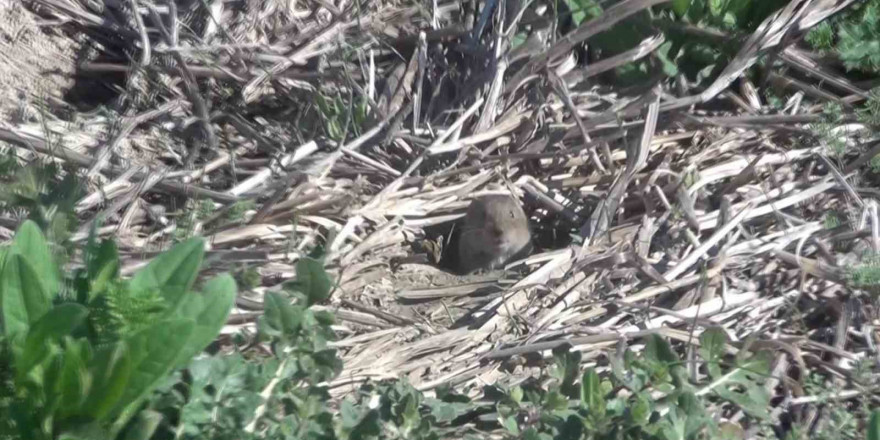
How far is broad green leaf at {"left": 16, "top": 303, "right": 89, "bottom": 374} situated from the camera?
2.53 meters

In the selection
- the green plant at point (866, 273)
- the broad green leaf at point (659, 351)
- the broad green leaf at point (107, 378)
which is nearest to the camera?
the broad green leaf at point (107, 378)

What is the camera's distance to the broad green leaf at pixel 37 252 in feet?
8.82

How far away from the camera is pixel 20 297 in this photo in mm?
2617

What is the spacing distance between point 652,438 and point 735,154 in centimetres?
208

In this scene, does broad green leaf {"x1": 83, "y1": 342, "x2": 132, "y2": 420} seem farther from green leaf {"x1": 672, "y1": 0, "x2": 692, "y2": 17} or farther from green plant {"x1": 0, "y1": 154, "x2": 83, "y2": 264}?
green leaf {"x1": 672, "y1": 0, "x2": 692, "y2": 17}

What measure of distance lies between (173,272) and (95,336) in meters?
0.25

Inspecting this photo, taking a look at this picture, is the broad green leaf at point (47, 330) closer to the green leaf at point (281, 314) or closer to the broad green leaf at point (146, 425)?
the broad green leaf at point (146, 425)

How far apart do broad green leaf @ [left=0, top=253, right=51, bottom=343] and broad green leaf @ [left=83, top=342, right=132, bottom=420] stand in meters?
0.22

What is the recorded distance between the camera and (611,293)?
3.76 metres

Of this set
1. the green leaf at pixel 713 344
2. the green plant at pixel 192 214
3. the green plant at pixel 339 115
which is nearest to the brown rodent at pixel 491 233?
the green plant at pixel 339 115

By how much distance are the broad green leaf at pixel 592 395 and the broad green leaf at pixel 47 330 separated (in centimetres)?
121

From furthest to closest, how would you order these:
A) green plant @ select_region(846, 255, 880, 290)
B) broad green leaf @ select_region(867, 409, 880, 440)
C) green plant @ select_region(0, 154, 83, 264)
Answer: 1. green plant @ select_region(846, 255, 880, 290)
2. green plant @ select_region(0, 154, 83, 264)
3. broad green leaf @ select_region(867, 409, 880, 440)

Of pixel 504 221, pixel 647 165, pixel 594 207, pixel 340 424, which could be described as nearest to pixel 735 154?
pixel 647 165

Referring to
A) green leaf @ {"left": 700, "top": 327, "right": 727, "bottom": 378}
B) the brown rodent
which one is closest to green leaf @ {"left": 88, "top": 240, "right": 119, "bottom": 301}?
green leaf @ {"left": 700, "top": 327, "right": 727, "bottom": 378}
